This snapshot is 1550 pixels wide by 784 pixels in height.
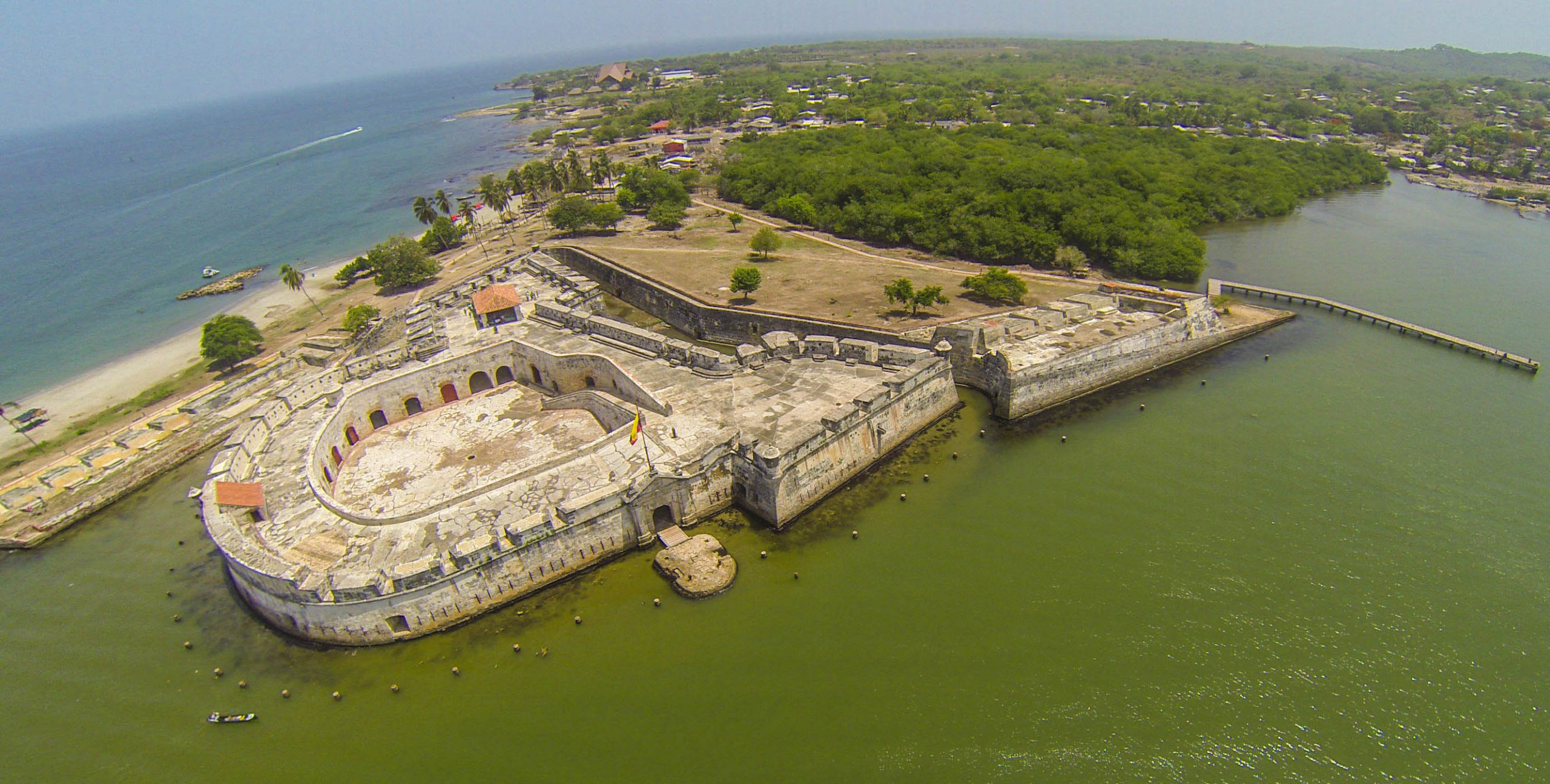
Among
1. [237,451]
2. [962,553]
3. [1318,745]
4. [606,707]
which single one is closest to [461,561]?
[606,707]

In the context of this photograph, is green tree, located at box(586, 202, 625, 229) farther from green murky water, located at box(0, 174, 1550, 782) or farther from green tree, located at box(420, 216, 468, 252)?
green murky water, located at box(0, 174, 1550, 782)

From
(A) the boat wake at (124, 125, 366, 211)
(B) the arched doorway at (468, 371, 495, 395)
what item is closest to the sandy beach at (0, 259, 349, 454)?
(B) the arched doorway at (468, 371, 495, 395)

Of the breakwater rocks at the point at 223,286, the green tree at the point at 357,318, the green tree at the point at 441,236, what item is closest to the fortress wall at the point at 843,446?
the green tree at the point at 357,318

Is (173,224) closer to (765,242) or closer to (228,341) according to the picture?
(228,341)

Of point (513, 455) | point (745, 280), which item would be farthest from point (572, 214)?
point (513, 455)

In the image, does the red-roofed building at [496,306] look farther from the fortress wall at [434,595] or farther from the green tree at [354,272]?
the green tree at [354,272]
